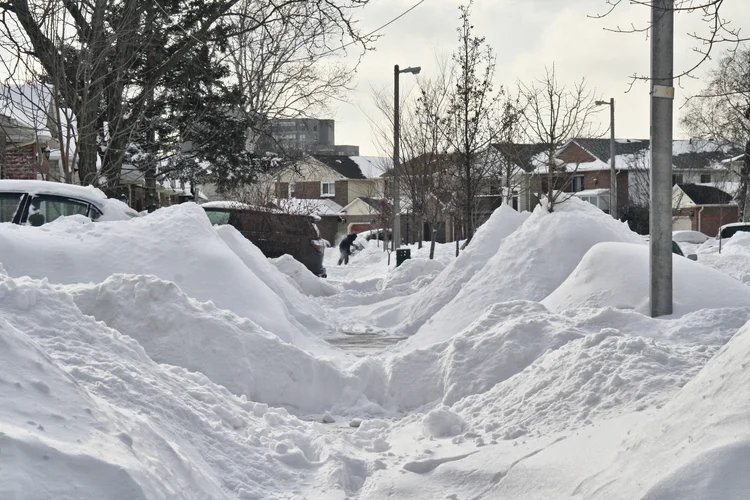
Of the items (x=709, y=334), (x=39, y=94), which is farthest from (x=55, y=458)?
(x=39, y=94)

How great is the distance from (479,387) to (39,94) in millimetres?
11563

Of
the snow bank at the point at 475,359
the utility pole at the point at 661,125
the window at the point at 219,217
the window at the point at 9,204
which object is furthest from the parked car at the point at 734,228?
the snow bank at the point at 475,359

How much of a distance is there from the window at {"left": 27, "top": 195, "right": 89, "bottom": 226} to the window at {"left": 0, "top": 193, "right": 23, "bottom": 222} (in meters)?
0.20

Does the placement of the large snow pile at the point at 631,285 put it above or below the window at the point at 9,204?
below

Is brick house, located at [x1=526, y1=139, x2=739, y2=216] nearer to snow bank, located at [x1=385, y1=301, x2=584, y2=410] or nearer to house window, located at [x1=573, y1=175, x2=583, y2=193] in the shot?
house window, located at [x1=573, y1=175, x2=583, y2=193]

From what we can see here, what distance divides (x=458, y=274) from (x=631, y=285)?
4.30m

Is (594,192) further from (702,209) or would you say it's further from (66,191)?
(66,191)

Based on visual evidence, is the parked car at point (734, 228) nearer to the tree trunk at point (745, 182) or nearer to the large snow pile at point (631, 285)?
the tree trunk at point (745, 182)

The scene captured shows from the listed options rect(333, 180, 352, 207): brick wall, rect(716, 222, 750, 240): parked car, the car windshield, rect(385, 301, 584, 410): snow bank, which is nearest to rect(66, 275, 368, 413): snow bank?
rect(385, 301, 584, 410): snow bank

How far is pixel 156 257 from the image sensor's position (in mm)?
9992

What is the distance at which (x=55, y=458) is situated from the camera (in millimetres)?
3240

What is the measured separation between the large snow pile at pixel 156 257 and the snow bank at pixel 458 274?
2498 mm

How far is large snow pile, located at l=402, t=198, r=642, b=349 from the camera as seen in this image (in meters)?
10.9

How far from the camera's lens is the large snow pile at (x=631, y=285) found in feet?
28.9
